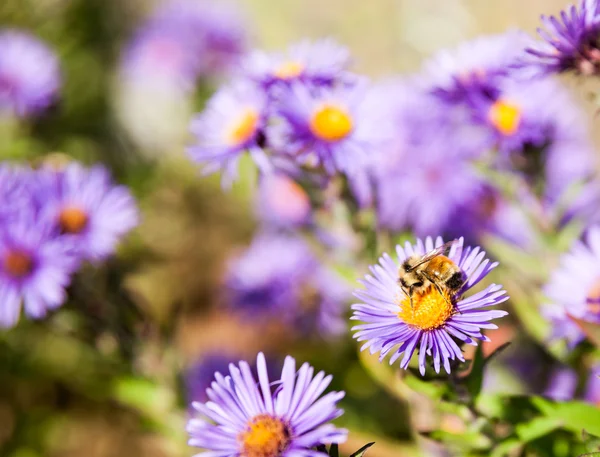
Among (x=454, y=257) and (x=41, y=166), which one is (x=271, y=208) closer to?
(x=41, y=166)

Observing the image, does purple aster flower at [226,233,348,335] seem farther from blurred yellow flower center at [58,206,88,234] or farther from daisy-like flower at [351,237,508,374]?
daisy-like flower at [351,237,508,374]

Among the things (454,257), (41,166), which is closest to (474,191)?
(454,257)

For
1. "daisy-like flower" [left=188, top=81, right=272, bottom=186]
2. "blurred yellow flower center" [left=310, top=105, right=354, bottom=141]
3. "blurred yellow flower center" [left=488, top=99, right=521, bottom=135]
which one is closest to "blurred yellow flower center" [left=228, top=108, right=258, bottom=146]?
"daisy-like flower" [left=188, top=81, right=272, bottom=186]

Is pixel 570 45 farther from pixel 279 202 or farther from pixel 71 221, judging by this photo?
pixel 279 202

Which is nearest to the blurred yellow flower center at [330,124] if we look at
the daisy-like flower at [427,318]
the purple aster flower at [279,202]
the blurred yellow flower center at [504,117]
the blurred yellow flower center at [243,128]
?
the blurred yellow flower center at [243,128]

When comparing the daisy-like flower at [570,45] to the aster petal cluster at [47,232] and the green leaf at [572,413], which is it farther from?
the aster petal cluster at [47,232]

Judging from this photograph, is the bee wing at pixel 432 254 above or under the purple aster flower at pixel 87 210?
under

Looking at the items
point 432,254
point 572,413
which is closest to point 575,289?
point 572,413
